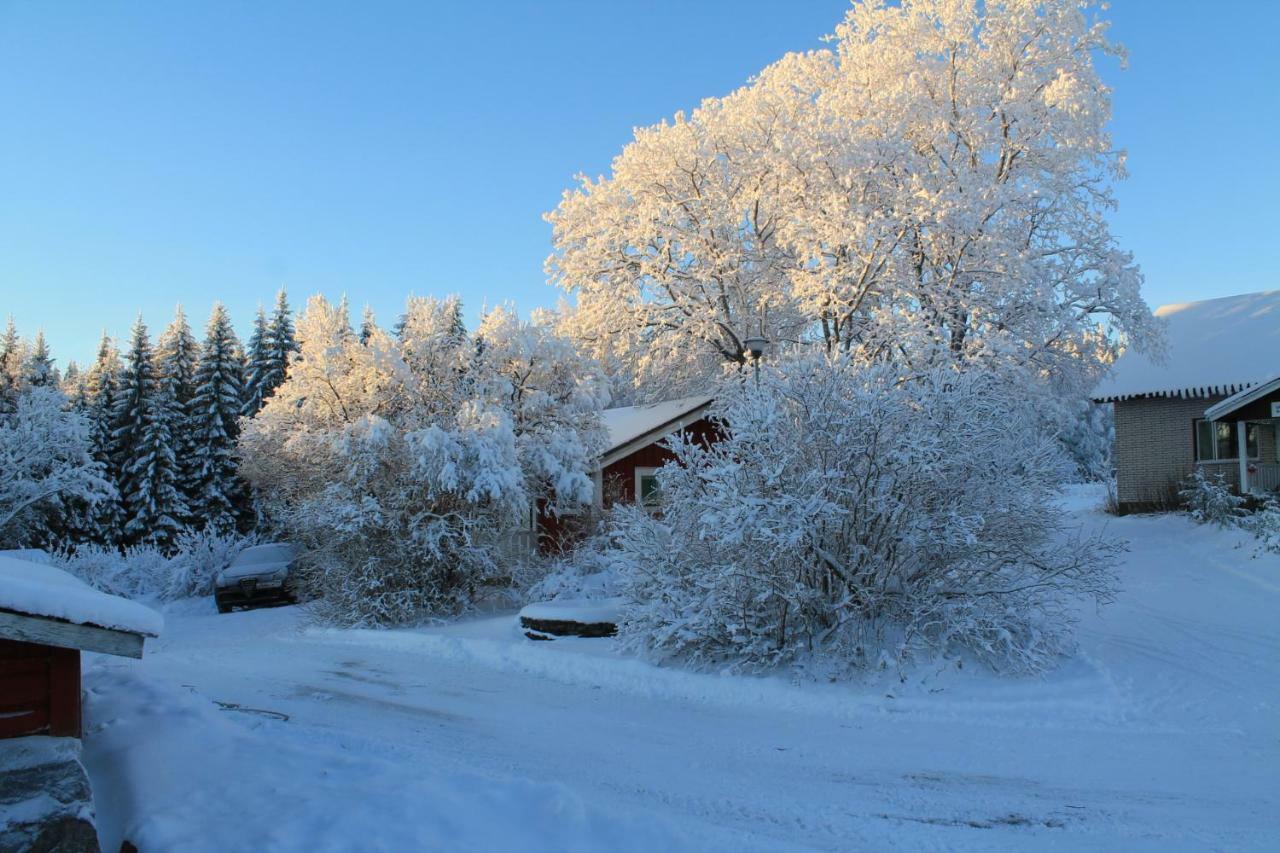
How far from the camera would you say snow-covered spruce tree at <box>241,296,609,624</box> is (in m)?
15.8

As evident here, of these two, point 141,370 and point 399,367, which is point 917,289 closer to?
point 399,367

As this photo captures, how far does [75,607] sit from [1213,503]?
68.3ft

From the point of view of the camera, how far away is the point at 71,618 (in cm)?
450

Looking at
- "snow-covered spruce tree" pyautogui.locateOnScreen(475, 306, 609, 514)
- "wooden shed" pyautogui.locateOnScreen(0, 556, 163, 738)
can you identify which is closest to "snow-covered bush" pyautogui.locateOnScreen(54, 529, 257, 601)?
"snow-covered spruce tree" pyautogui.locateOnScreen(475, 306, 609, 514)

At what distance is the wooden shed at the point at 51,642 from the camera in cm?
441

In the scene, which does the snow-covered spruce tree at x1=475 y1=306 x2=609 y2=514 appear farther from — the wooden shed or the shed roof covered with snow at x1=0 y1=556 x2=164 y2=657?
the shed roof covered with snow at x1=0 y1=556 x2=164 y2=657

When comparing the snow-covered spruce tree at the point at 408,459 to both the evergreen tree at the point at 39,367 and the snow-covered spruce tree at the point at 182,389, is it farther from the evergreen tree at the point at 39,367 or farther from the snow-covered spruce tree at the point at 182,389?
the evergreen tree at the point at 39,367

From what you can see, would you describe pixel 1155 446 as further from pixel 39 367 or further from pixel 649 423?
pixel 39 367

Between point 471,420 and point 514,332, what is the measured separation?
2712mm

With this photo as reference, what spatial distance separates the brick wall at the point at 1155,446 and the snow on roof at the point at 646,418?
11281 mm

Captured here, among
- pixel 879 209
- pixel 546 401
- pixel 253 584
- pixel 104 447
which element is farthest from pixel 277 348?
pixel 879 209

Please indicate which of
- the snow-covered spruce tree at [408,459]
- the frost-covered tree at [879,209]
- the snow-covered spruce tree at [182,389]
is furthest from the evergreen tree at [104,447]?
the frost-covered tree at [879,209]

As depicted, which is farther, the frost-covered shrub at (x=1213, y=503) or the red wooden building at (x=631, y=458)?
the red wooden building at (x=631, y=458)

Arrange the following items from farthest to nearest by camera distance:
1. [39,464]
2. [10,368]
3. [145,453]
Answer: [10,368], [145,453], [39,464]
